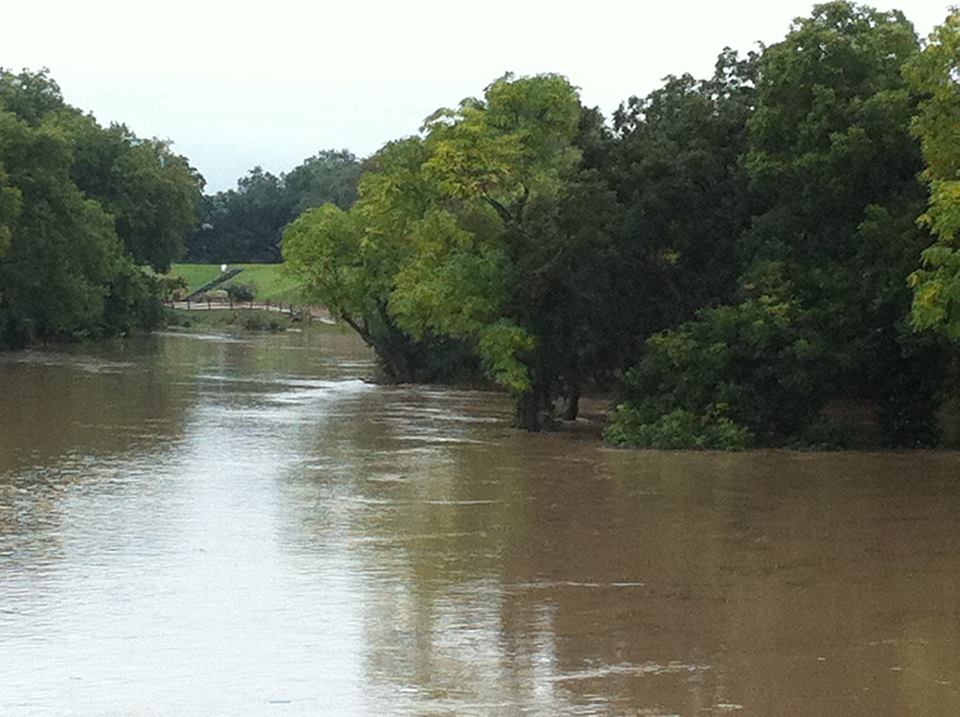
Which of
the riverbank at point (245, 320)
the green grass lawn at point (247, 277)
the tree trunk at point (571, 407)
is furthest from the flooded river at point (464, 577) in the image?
the green grass lawn at point (247, 277)

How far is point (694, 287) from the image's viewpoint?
116ft

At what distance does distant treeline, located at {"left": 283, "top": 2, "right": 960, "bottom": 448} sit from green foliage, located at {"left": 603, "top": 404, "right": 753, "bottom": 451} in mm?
43

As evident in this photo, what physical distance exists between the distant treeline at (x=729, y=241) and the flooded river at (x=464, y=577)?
175 centimetres

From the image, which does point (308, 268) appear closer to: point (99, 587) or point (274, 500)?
point (274, 500)

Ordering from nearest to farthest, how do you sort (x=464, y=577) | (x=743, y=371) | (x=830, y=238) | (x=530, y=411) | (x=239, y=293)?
(x=464, y=577), (x=743, y=371), (x=830, y=238), (x=530, y=411), (x=239, y=293)

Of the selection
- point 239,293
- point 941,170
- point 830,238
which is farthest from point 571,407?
point 239,293

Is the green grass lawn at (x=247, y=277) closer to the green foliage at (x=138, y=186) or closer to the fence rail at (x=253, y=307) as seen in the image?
the fence rail at (x=253, y=307)

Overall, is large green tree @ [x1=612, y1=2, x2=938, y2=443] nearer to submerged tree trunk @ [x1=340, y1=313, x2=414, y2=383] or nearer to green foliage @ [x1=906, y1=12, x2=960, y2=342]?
green foliage @ [x1=906, y1=12, x2=960, y2=342]

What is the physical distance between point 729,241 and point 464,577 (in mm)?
17285

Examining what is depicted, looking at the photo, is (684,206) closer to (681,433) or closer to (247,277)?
(681,433)

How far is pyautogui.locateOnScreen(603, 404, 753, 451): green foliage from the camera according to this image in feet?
105

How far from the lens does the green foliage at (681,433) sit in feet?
105

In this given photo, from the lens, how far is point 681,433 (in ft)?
106

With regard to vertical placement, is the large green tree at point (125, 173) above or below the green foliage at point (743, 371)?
above
